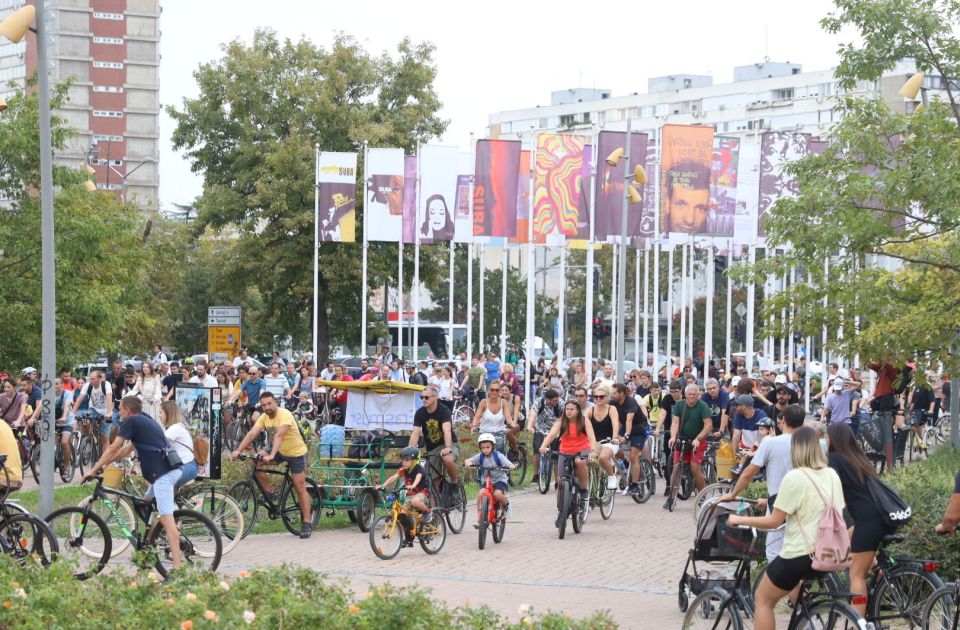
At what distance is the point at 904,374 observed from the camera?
20.3 m

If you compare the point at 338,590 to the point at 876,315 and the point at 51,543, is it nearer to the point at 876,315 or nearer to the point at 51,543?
the point at 51,543

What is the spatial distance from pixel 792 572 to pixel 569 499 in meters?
8.21

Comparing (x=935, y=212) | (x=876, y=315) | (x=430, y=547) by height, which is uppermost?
(x=935, y=212)

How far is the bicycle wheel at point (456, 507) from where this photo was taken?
15.9m

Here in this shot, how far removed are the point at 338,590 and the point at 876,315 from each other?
40.4ft

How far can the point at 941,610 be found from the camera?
330 inches

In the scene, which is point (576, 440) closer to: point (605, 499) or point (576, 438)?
point (576, 438)

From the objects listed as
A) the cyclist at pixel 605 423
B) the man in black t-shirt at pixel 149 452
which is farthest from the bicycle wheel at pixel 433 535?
the cyclist at pixel 605 423

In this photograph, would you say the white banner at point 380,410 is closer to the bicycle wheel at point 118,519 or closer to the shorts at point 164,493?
the bicycle wheel at point 118,519

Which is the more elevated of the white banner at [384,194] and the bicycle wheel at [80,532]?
the white banner at [384,194]

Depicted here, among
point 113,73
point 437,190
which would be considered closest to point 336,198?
point 437,190

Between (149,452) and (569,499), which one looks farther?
(569,499)

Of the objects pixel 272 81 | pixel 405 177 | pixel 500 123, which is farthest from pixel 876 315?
pixel 500 123

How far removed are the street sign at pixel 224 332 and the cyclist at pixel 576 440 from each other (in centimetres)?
2732
